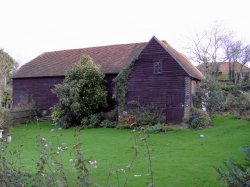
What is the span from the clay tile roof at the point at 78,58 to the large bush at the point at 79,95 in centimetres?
238

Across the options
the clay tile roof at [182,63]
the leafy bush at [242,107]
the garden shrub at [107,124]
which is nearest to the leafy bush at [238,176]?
the clay tile roof at [182,63]

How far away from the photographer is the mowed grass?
933cm

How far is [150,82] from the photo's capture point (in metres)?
23.6

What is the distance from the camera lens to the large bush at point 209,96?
963 inches

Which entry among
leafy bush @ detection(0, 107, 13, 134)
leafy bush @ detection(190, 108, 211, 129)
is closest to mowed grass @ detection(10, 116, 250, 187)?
leafy bush @ detection(190, 108, 211, 129)

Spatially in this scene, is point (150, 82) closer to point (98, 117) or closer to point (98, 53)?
point (98, 117)

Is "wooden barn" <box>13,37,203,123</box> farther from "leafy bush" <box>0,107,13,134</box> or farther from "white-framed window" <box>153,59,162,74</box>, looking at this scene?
"leafy bush" <box>0,107,13,134</box>

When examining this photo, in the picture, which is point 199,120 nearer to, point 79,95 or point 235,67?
point 79,95

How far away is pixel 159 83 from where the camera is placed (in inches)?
917

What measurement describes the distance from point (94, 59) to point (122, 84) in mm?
7170

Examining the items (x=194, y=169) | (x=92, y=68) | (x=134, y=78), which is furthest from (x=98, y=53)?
(x=194, y=169)

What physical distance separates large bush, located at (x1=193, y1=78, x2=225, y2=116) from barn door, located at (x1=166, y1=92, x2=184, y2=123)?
2343 mm

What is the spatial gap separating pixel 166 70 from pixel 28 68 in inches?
678

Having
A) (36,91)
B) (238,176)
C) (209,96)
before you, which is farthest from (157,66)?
(238,176)
